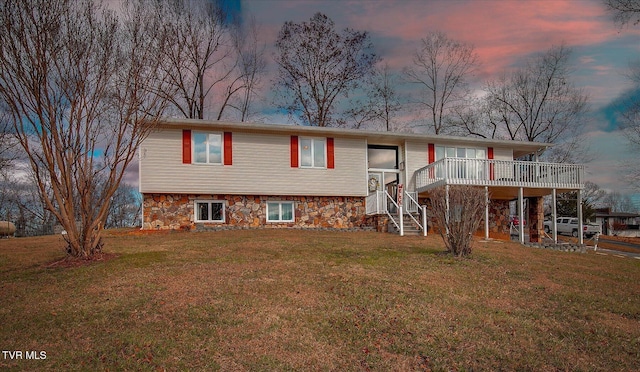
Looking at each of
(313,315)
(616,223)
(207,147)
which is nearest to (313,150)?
(207,147)

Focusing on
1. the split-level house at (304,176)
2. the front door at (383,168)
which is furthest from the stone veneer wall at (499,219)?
the front door at (383,168)

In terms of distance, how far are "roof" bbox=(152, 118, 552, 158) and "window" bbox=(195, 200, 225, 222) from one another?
→ 2974 millimetres

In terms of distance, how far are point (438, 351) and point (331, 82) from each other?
77.1 feet

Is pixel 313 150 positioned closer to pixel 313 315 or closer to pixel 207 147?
pixel 207 147

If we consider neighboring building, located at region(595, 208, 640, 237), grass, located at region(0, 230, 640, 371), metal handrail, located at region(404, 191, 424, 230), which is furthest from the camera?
neighboring building, located at region(595, 208, 640, 237)

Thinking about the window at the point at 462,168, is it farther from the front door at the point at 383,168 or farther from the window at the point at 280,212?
the window at the point at 280,212

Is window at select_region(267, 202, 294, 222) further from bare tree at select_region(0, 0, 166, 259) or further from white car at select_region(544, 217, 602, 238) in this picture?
white car at select_region(544, 217, 602, 238)

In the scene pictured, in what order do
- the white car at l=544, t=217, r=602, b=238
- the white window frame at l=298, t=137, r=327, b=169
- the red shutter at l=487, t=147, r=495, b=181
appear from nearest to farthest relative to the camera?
the white window frame at l=298, t=137, r=327, b=169
the red shutter at l=487, t=147, r=495, b=181
the white car at l=544, t=217, r=602, b=238

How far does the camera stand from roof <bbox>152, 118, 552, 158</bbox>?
15938 mm

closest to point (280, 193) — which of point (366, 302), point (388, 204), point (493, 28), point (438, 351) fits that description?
point (388, 204)

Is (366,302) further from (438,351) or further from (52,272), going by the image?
(52,272)

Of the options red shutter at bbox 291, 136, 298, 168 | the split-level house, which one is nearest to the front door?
the split-level house

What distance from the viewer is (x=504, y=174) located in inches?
701

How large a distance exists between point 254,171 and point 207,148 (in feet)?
6.72
